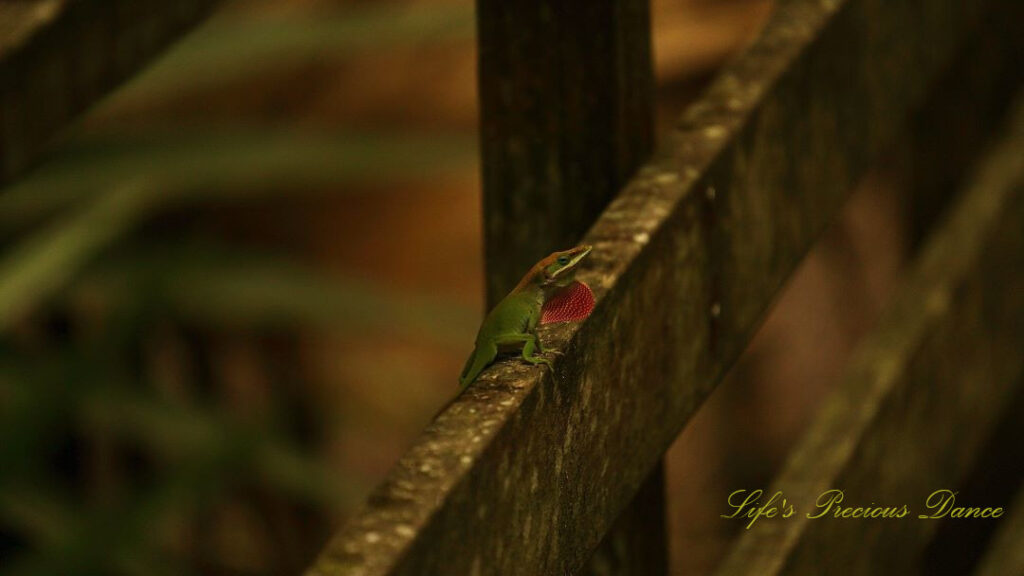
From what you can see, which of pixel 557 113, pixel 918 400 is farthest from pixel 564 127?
pixel 918 400

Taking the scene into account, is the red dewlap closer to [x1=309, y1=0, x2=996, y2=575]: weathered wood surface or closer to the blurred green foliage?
[x1=309, y1=0, x2=996, y2=575]: weathered wood surface

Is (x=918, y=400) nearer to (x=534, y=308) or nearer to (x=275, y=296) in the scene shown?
(x=534, y=308)

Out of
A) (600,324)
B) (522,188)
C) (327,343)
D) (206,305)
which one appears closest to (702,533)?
(327,343)

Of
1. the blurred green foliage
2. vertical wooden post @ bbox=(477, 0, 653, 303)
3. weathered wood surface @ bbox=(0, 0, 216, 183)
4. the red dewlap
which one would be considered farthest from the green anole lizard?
the blurred green foliage

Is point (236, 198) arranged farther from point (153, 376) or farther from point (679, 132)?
point (679, 132)

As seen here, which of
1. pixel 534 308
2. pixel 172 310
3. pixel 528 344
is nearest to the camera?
pixel 528 344

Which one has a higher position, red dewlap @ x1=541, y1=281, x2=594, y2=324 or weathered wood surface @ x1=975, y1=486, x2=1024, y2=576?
red dewlap @ x1=541, y1=281, x2=594, y2=324
